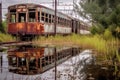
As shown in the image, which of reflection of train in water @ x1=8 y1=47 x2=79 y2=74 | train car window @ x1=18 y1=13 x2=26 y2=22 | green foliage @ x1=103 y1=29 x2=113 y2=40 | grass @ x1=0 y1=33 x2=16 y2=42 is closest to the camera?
reflection of train in water @ x1=8 y1=47 x2=79 y2=74

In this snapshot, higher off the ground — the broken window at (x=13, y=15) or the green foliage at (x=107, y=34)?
the broken window at (x=13, y=15)

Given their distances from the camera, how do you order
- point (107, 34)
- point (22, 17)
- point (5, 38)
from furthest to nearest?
1. point (22, 17)
2. point (5, 38)
3. point (107, 34)

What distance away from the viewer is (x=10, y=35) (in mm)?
26328

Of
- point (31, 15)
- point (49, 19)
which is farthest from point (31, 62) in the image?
point (49, 19)

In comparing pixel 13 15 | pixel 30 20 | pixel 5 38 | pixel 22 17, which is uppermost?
pixel 13 15

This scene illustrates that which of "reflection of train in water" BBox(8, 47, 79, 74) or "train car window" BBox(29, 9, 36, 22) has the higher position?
"train car window" BBox(29, 9, 36, 22)

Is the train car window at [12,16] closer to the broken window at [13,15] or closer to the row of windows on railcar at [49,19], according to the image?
the broken window at [13,15]

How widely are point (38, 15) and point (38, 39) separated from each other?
6.38ft

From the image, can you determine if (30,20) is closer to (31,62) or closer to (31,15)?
(31,15)

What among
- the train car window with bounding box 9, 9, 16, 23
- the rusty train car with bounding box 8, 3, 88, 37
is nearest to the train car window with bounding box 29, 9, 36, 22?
the rusty train car with bounding box 8, 3, 88, 37

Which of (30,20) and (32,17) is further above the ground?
(32,17)

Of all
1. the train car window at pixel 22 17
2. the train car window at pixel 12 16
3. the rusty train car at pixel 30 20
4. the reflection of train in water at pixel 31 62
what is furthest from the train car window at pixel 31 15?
the reflection of train in water at pixel 31 62

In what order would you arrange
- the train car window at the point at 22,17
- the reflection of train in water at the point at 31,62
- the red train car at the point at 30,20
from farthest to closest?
the train car window at the point at 22,17 → the red train car at the point at 30,20 → the reflection of train in water at the point at 31,62

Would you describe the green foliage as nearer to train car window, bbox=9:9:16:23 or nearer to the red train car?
the red train car
